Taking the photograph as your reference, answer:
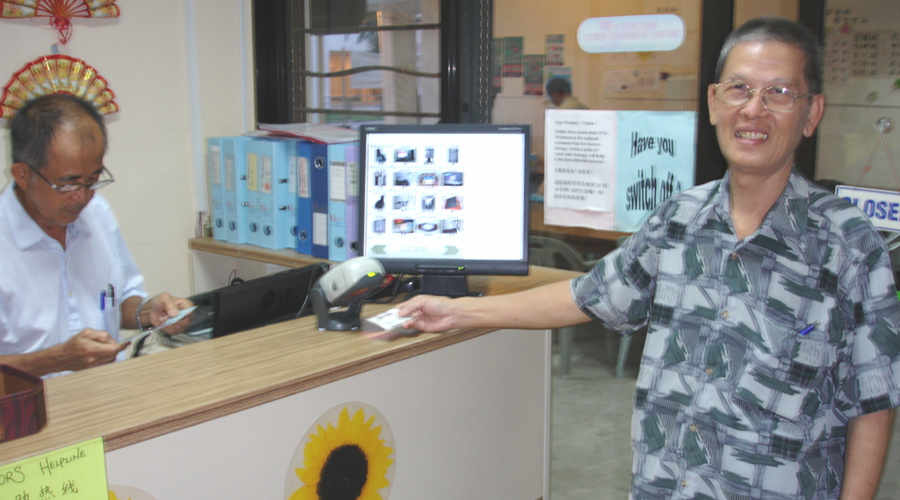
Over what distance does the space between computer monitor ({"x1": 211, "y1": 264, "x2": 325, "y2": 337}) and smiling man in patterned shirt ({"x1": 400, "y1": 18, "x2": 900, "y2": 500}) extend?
38.2 inches

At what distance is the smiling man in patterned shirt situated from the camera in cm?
121

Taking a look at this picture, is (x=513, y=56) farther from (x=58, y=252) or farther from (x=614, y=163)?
(x=58, y=252)

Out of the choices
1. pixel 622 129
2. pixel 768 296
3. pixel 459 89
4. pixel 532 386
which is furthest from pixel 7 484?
pixel 459 89

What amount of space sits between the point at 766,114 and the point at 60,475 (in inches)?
49.1

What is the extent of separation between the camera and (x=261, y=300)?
1860mm

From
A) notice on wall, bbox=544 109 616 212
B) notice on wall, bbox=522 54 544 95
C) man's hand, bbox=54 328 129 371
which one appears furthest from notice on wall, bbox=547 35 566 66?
man's hand, bbox=54 328 129 371

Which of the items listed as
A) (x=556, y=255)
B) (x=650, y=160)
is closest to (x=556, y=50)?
(x=650, y=160)

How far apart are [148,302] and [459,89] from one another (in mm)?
1608

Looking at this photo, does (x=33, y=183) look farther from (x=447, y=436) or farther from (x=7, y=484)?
(x=447, y=436)

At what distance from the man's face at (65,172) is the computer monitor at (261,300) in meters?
0.42

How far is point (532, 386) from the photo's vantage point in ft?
6.93

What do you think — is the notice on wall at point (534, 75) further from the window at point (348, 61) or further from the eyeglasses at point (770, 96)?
the eyeglasses at point (770, 96)

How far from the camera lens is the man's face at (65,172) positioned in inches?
68.6

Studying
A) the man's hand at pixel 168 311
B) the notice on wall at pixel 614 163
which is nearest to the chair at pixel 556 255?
the notice on wall at pixel 614 163
